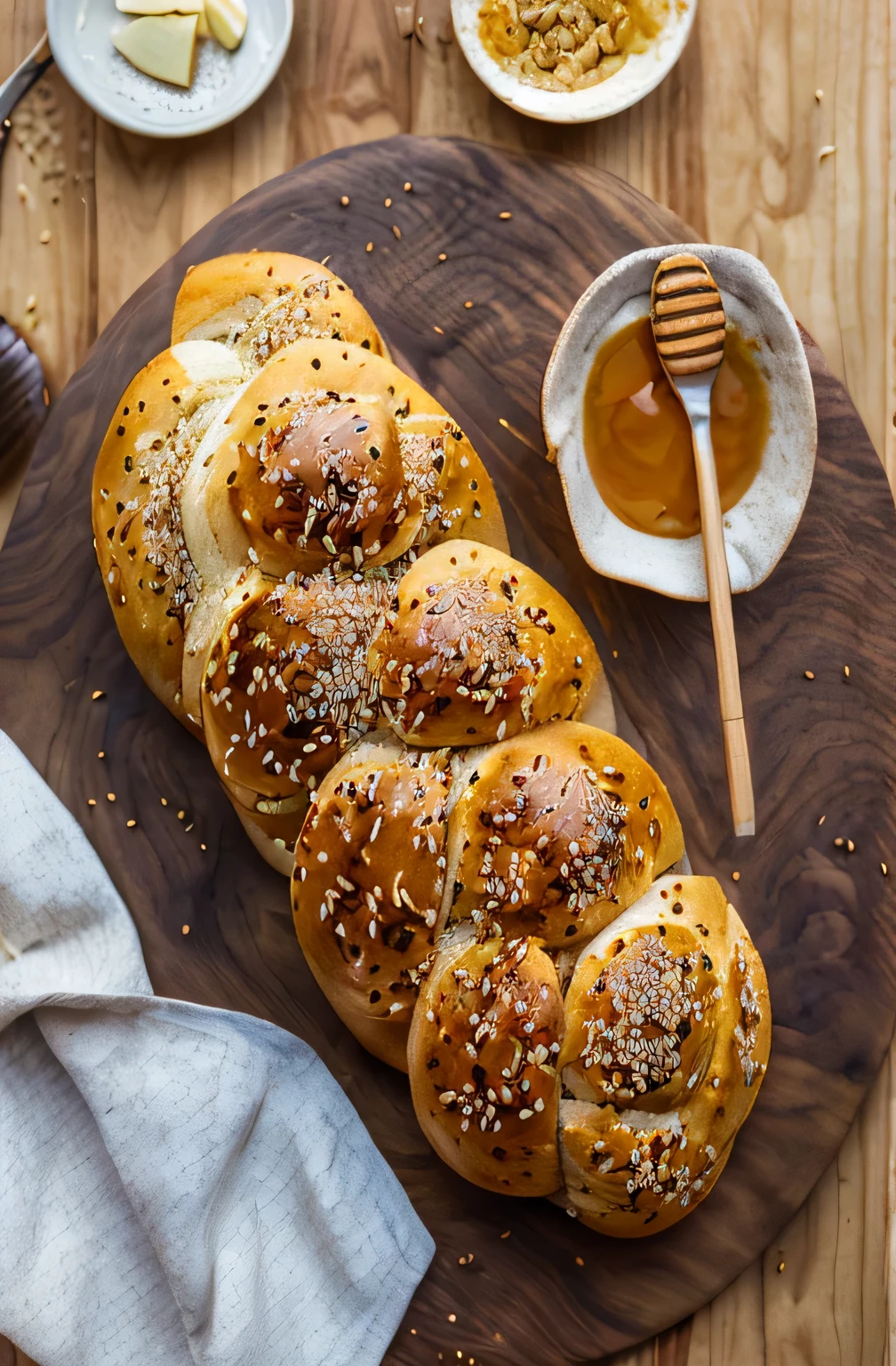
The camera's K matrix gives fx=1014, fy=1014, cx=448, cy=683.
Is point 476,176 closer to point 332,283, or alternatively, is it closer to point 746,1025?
point 332,283

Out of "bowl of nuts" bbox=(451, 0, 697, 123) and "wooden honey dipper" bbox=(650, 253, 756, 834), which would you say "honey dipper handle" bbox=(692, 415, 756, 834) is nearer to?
"wooden honey dipper" bbox=(650, 253, 756, 834)

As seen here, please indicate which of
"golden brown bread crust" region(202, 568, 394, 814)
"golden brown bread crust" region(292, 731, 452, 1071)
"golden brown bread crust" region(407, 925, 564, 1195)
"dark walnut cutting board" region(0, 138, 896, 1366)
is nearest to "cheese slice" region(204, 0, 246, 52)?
"dark walnut cutting board" region(0, 138, 896, 1366)

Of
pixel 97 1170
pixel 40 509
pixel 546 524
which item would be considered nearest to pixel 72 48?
pixel 40 509

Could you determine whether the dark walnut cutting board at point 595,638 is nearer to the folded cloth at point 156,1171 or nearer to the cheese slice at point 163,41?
the folded cloth at point 156,1171

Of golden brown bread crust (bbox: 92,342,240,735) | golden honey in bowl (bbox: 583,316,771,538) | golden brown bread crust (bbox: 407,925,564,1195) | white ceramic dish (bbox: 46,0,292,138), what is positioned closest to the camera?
golden brown bread crust (bbox: 407,925,564,1195)

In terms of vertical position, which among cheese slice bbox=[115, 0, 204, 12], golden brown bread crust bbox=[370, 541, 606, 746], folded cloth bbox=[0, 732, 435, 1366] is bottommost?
folded cloth bbox=[0, 732, 435, 1366]

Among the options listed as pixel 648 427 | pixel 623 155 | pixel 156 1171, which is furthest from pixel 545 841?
pixel 623 155

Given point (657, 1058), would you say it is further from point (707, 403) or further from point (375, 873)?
point (707, 403)
